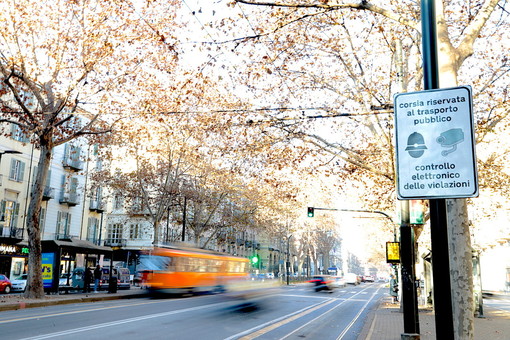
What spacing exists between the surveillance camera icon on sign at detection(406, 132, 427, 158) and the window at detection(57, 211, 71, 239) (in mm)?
44889

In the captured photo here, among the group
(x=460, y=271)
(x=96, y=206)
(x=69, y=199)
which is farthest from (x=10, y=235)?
(x=460, y=271)

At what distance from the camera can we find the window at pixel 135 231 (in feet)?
195

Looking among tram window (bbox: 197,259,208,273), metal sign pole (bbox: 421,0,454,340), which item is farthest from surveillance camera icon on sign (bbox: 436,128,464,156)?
tram window (bbox: 197,259,208,273)

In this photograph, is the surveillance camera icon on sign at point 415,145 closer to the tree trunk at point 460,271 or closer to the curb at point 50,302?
the tree trunk at point 460,271

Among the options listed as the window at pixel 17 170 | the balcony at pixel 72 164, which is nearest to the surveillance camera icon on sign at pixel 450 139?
the window at pixel 17 170

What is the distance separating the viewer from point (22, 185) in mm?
38406

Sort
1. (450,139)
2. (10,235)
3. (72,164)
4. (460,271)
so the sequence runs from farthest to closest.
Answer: (72,164) → (10,235) → (460,271) → (450,139)

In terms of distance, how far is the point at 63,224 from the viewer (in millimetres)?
44281

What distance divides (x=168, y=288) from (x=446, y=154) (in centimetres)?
2525

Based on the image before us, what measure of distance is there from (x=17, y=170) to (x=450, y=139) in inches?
1596

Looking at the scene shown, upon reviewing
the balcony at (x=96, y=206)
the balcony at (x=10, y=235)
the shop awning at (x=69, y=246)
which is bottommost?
the shop awning at (x=69, y=246)

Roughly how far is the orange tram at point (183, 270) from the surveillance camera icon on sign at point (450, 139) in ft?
81.0

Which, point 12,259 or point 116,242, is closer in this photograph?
point 12,259

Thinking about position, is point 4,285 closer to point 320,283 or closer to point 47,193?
point 47,193
